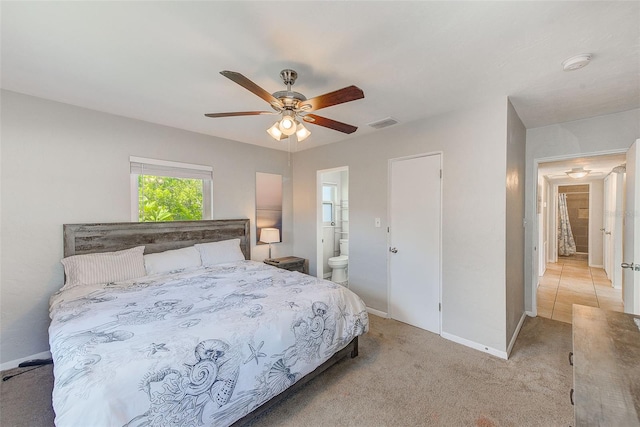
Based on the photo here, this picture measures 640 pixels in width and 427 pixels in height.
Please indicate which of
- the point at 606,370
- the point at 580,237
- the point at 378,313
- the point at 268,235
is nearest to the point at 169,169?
the point at 268,235

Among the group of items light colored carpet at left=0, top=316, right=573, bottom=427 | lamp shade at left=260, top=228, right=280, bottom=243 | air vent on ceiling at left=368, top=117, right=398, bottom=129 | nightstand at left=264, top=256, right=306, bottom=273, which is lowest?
light colored carpet at left=0, top=316, right=573, bottom=427

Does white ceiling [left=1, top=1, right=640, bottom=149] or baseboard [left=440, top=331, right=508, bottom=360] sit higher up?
white ceiling [left=1, top=1, right=640, bottom=149]

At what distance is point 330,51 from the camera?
1.69 meters

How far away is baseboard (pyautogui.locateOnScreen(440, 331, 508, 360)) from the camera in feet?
7.94

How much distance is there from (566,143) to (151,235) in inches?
200

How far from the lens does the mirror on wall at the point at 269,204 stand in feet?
13.8

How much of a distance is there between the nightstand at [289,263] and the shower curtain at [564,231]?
5968mm

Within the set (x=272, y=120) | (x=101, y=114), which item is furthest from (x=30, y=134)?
(x=272, y=120)

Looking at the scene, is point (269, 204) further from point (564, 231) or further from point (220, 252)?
point (564, 231)

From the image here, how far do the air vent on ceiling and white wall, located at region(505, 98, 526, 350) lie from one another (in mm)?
1113

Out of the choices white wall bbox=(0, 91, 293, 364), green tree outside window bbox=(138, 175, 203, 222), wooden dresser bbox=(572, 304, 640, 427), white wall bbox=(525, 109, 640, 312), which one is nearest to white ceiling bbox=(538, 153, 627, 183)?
white wall bbox=(525, 109, 640, 312)

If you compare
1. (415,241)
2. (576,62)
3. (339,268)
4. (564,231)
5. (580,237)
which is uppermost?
(576,62)

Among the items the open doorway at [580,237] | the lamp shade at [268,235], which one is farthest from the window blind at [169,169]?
the open doorway at [580,237]

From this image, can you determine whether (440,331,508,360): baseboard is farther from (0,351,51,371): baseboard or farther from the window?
(0,351,51,371): baseboard
